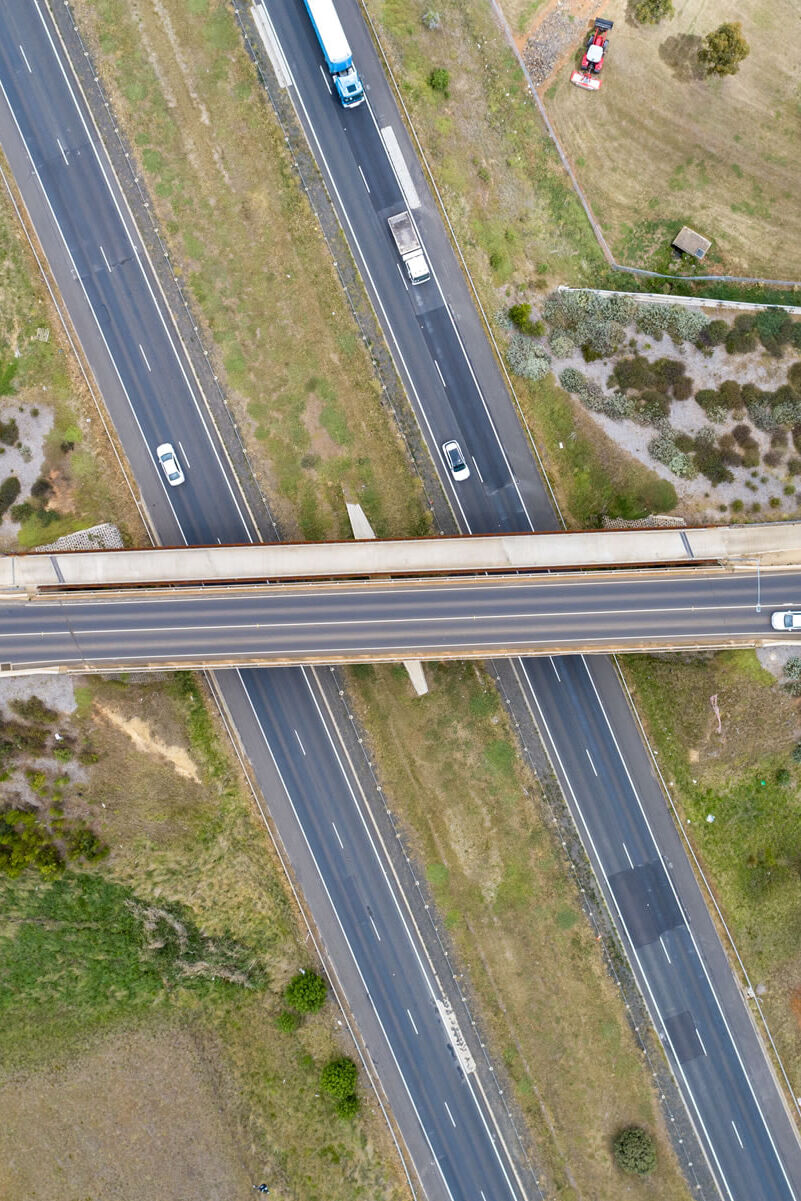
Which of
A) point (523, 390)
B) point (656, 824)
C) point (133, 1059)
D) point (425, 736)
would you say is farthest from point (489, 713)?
point (133, 1059)

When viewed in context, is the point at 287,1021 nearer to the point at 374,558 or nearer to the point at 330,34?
the point at 374,558

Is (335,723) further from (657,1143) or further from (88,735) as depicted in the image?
(657,1143)

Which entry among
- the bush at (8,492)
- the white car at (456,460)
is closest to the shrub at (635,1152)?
the white car at (456,460)

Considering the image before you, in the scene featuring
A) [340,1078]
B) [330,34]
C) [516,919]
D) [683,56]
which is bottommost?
[340,1078]

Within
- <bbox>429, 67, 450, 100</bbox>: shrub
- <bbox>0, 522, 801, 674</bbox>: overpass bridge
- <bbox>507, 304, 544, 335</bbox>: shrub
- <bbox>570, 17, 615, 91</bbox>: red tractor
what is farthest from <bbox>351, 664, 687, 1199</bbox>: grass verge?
<bbox>570, 17, 615, 91</bbox>: red tractor

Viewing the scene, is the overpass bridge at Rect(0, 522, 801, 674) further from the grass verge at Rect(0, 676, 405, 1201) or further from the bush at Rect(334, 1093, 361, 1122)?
the bush at Rect(334, 1093, 361, 1122)

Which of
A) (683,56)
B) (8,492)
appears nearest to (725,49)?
(683,56)

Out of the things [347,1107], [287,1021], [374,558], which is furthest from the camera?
[287,1021]
